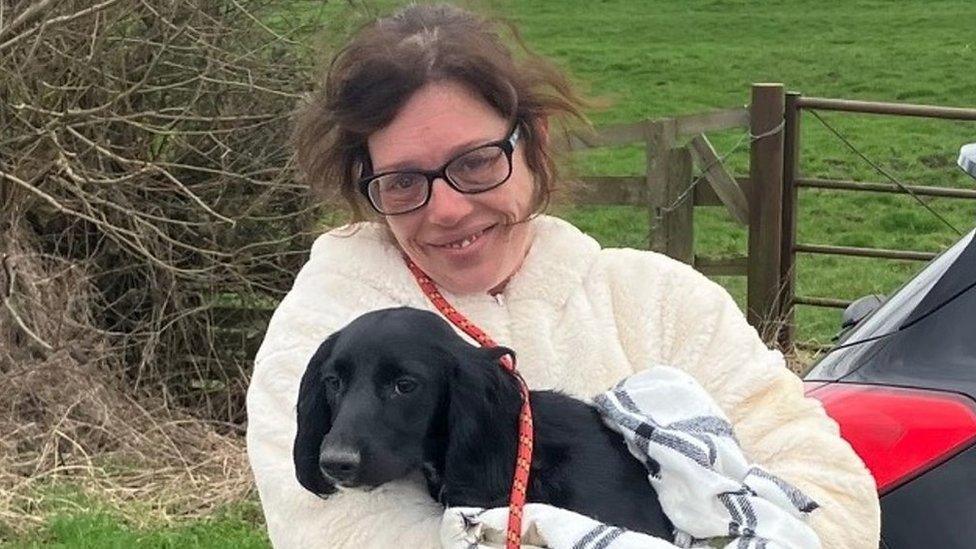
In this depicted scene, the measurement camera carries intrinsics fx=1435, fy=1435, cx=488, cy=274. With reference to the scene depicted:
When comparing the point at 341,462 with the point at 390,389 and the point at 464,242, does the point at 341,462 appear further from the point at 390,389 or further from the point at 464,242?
Result: the point at 464,242

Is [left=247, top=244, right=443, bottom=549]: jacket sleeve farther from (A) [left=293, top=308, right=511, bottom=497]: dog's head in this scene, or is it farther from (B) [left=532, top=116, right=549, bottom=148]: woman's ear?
(B) [left=532, top=116, right=549, bottom=148]: woman's ear

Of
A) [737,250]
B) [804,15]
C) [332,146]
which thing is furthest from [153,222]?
[804,15]

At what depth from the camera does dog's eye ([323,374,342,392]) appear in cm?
224

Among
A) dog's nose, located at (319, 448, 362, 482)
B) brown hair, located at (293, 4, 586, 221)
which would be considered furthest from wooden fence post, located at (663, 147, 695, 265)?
dog's nose, located at (319, 448, 362, 482)

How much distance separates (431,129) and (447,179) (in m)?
0.09

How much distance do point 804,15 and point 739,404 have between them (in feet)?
84.2

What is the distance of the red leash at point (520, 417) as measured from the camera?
6.73ft

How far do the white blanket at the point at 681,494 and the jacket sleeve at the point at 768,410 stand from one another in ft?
0.29

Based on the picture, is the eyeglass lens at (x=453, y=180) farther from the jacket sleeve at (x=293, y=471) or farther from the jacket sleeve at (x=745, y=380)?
the jacket sleeve at (x=745, y=380)

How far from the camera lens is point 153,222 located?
8.05 m

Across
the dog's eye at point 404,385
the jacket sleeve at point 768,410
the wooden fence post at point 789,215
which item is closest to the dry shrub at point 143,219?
the wooden fence post at point 789,215

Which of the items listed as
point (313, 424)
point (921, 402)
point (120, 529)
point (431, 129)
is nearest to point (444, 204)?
point (431, 129)

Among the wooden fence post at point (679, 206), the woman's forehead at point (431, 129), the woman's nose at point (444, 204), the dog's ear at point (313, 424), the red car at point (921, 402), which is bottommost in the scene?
the wooden fence post at point (679, 206)

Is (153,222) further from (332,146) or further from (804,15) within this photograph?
(804,15)
